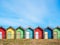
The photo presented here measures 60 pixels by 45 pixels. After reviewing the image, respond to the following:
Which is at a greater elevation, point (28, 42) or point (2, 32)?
point (2, 32)

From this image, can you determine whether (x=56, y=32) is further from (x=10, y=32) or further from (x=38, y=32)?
(x=10, y=32)

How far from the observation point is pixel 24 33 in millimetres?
30906

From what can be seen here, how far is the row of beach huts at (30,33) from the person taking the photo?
30.7 m

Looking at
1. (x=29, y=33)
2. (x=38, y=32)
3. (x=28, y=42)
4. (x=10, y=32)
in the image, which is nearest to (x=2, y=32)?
(x=10, y=32)

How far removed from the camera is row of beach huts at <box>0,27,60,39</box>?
30.7 metres

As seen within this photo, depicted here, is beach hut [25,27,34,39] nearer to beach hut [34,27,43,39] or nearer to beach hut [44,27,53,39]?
beach hut [34,27,43,39]

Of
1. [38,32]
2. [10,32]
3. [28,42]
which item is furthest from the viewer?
[38,32]

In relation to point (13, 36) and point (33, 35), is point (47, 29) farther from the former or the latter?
point (13, 36)

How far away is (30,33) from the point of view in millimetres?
30875

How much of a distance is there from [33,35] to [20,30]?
1.37 m

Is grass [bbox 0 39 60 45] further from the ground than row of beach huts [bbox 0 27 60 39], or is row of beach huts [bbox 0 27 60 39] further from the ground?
row of beach huts [bbox 0 27 60 39]

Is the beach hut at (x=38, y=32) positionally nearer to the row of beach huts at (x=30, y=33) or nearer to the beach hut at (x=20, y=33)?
the row of beach huts at (x=30, y=33)

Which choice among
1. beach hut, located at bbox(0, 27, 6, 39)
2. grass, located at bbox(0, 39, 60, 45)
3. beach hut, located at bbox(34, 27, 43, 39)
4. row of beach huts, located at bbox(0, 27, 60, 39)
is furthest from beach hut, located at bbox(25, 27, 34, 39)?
grass, located at bbox(0, 39, 60, 45)

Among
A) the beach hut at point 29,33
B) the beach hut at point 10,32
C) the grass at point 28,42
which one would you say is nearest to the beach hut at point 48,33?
the beach hut at point 29,33
